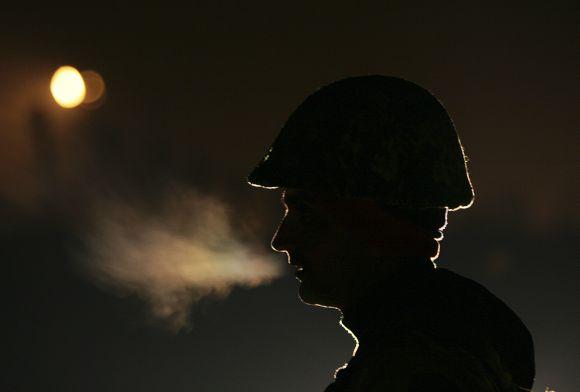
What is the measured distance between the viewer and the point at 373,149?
11.6ft

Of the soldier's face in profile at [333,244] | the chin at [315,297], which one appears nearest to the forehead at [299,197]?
the soldier's face in profile at [333,244]

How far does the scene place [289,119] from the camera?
380 cm

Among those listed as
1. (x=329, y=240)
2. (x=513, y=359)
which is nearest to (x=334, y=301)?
(x=329, y=240)

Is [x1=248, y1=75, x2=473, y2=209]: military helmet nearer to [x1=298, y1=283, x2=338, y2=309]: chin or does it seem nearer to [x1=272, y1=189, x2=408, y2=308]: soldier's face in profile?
[x1=272, y1=189, x2=408, y2=308]: soldier's face in profile

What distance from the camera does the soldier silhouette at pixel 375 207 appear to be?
3.21 meters

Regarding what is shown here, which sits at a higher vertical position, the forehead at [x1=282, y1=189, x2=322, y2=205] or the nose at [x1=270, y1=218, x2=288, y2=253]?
the forehead at [x1=282, y1=189, x2=322, y2=205]

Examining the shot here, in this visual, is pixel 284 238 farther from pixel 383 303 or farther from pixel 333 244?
pixel 383 303

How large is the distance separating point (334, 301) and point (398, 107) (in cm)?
90

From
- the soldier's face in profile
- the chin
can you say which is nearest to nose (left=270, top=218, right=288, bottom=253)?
the soldier's face in profile

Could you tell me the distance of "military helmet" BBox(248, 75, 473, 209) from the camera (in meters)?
3.47

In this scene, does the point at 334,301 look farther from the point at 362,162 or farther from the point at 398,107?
the point at 398,107

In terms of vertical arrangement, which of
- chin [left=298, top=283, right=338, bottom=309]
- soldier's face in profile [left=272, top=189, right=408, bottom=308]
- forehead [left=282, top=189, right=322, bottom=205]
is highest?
forehead [left=282, top=189, right=322, bottom=205]

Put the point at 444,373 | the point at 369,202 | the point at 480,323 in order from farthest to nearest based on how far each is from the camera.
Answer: the point at 369,202 → the point at 480,323 → the point at 444,373

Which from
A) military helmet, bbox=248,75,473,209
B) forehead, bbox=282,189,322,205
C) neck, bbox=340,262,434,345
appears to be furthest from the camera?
forehead, bbox=282,189,322,205
